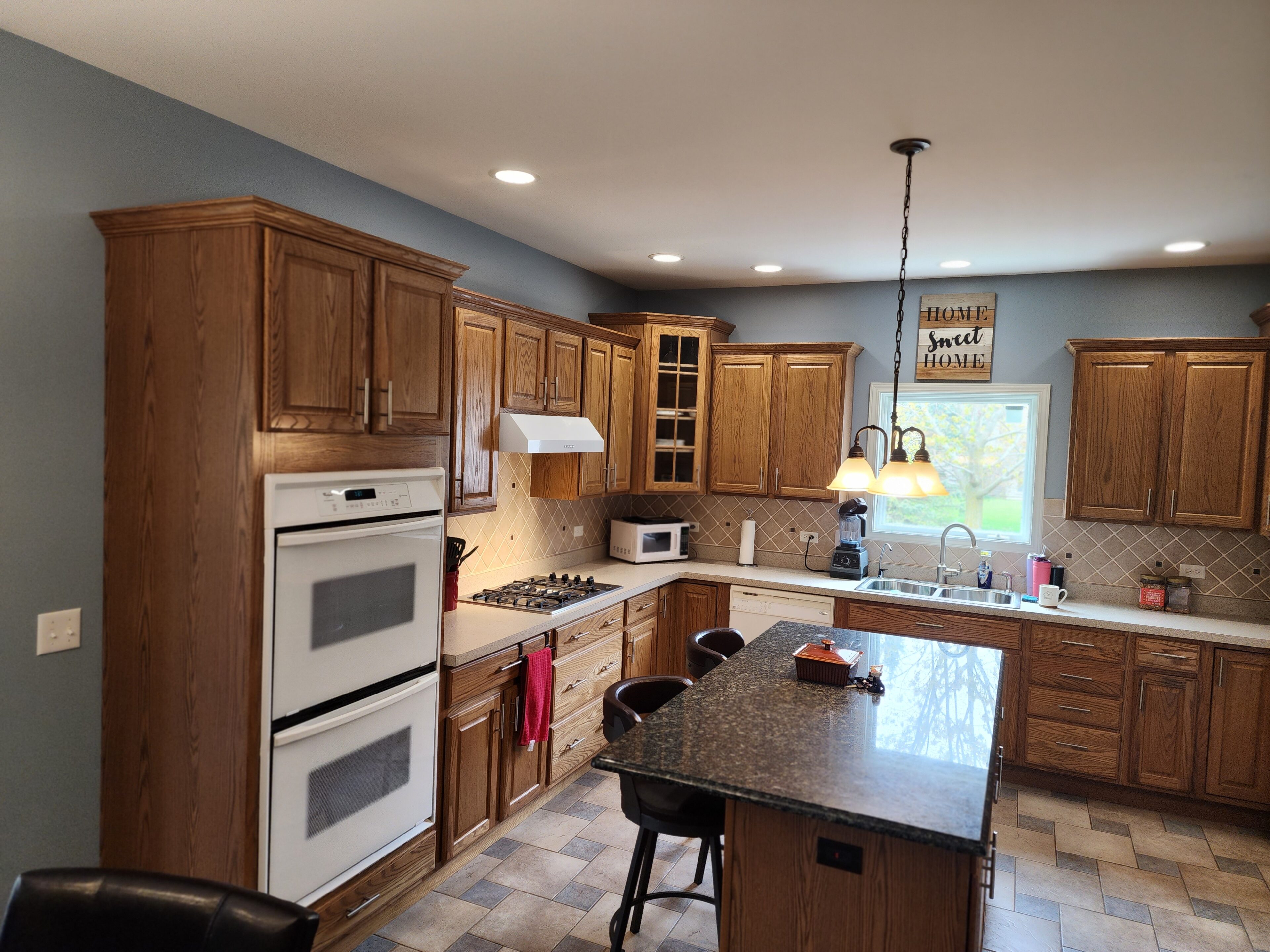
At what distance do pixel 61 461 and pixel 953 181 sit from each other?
3116mm

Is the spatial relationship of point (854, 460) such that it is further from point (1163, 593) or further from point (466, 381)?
point (1163, 593)

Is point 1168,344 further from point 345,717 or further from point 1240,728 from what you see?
point 345,717

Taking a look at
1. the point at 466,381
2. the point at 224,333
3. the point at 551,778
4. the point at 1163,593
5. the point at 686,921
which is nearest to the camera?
the point at 224,333

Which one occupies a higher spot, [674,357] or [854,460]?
[674,357]

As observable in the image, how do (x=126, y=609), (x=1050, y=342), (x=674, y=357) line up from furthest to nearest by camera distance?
1. (x=674, y=357)
2. (x=1050, y=342)
3. (x=126, y=609)

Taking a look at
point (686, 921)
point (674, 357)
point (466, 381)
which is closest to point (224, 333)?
point (466, 381)

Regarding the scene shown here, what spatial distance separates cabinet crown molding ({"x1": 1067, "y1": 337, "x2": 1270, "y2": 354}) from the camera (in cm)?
396

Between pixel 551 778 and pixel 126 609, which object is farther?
pixel 551 778

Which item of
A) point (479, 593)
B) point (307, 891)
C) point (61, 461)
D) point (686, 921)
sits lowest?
point (686, 921)

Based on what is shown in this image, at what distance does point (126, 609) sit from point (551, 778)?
2.05 m

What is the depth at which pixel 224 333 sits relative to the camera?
7.26 feet

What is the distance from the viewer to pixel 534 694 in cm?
344

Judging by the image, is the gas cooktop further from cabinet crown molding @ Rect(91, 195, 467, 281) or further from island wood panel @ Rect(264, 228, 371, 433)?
cabinet crown molding @ Rect(91, 195, 467, 281)

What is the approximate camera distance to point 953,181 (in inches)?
120
